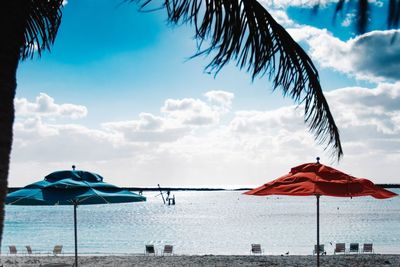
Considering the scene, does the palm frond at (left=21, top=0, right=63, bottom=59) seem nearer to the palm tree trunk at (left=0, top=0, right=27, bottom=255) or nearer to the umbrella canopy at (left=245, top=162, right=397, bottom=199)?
the palm tree trunk at (left=0, top=0, right=27, bottom=255)

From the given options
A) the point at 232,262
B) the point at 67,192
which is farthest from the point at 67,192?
the point at 232,262

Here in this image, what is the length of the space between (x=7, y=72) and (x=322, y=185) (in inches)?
233

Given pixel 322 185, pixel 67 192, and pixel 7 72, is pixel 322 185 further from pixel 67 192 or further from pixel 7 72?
pixel 7 72

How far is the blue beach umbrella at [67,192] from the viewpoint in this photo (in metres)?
8.77

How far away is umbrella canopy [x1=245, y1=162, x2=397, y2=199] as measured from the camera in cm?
771

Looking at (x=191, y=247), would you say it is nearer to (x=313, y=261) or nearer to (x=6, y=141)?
(x=313, y=261)

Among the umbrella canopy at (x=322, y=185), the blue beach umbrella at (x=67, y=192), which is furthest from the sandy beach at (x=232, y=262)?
the umbrella canopy at (x=322, y=185)

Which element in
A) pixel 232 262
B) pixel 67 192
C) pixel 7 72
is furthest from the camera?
pixel 232 262

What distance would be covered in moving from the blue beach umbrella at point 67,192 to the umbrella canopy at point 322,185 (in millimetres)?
2532

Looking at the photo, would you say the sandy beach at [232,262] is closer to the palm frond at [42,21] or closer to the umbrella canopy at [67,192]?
the umbrella canopy at [67,192]

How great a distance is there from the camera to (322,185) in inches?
309

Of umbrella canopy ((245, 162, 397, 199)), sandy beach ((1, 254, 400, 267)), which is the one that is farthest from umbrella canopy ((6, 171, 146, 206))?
sandy beach ((1, 254, 400, 267))

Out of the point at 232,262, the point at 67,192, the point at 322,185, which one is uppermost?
the point at 322,185

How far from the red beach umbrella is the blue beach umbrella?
100 inches
